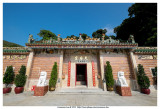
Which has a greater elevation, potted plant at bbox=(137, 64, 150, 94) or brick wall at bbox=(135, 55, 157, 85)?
brick wall at bbox=(135, 55, 157, 85)

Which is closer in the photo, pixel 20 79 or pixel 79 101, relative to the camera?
pixel 79 101

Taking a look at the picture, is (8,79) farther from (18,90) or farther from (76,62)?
(76,62)

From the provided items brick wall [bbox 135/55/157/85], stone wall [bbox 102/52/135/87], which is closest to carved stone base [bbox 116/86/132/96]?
stone wall [bbox 102/52/135/87]

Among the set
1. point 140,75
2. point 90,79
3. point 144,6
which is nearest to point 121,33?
point 144,6

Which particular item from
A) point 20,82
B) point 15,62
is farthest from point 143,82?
point 15,62

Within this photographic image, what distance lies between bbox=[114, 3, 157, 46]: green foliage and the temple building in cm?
482

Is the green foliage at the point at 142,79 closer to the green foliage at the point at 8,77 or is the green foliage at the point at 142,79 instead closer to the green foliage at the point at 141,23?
the green foliage at the point at 141,23

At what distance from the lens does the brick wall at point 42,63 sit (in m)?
7.25

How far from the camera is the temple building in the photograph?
731cm

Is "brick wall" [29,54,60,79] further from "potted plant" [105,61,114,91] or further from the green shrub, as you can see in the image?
"potted plant" [105,61,114,91]

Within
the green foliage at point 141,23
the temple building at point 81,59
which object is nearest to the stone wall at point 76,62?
the temple building at point 81,59

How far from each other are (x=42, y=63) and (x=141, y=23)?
1844 cm

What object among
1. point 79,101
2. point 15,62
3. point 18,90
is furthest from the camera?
point 15,62

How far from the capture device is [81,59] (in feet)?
27.5
